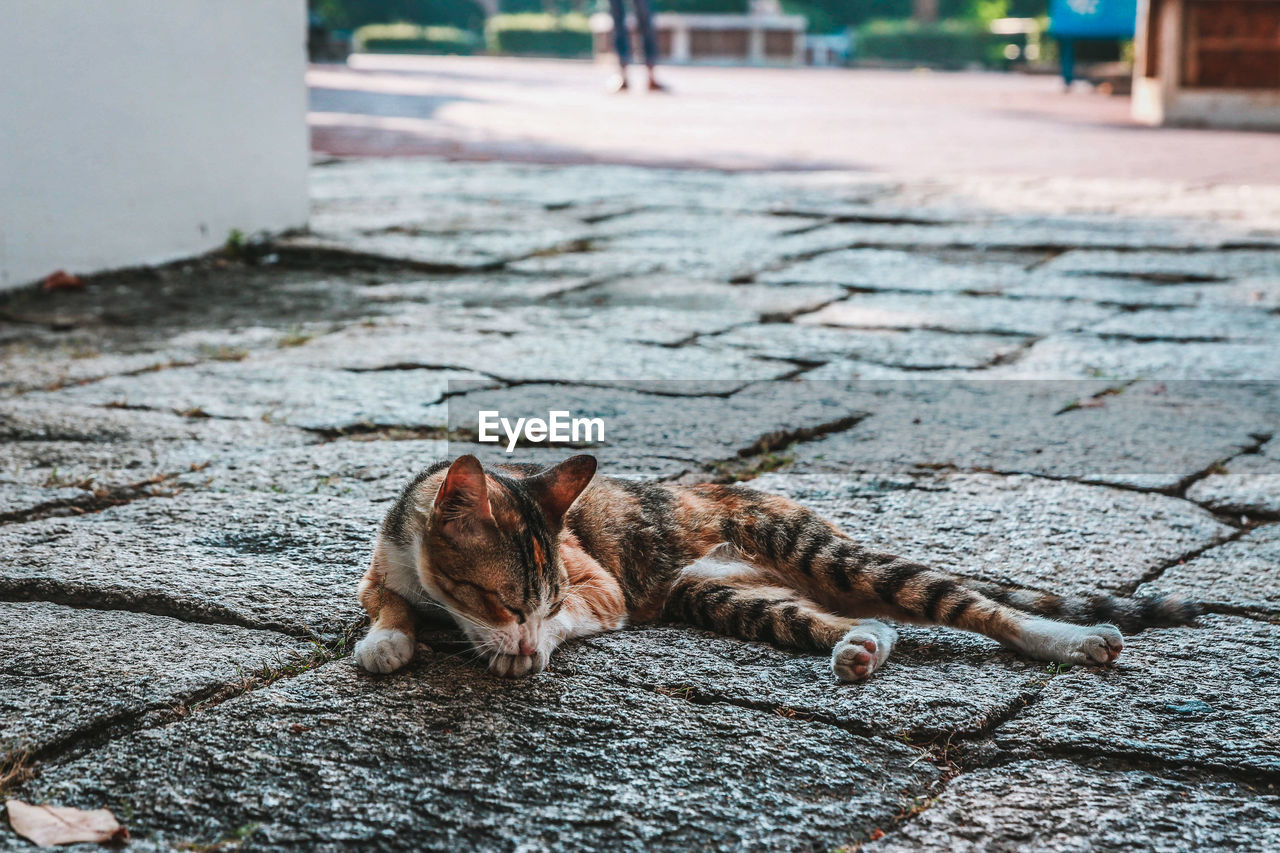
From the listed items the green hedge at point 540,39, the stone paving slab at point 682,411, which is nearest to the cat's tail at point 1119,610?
the stone paving slab at point 682,411

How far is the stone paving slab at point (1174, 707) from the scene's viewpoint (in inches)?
76.1

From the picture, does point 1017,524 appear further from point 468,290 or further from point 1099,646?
point 468,290

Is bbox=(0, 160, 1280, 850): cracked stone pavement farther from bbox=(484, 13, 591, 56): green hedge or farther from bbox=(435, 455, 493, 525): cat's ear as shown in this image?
bbox=(484, 13, 591, 56): green hedge

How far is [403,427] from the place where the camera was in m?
3.70

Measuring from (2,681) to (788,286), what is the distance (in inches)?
166

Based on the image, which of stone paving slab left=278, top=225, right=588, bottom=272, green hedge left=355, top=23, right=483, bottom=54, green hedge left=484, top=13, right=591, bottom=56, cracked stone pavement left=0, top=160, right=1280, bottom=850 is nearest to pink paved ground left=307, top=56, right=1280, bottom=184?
stone paving slab left=278, top=225, right=588, bottom=272

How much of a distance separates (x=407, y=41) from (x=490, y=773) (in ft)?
116

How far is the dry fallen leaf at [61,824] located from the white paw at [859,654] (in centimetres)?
107

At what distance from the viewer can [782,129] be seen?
13.3 meters

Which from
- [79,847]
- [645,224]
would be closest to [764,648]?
[79,847]

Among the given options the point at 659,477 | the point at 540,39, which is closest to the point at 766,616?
the point at 659,477

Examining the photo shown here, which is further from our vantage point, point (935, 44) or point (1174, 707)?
point (935, 44)

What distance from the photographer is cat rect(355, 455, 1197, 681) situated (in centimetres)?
220

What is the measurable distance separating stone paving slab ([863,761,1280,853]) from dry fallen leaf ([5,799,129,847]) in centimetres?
93
